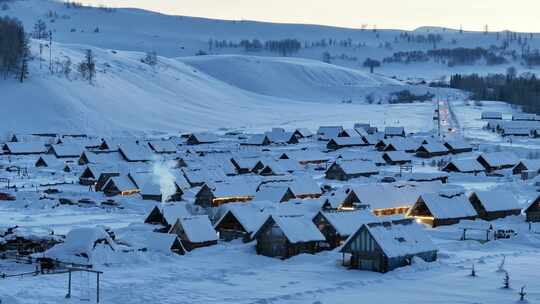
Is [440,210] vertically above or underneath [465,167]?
above

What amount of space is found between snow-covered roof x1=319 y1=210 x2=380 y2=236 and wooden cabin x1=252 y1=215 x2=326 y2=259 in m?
1.00

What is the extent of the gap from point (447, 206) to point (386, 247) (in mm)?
11556

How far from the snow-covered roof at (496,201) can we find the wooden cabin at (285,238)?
38.9 feet

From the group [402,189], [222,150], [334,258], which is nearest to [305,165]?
[222,150]

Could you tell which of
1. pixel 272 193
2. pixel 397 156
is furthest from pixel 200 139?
pixel 272 193

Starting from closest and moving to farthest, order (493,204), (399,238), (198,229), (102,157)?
(399,238)
(198,229)
(493,204)
(102,157)

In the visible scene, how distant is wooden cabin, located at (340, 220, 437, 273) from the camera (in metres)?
27.4

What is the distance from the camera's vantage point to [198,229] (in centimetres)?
3231

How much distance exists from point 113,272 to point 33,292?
405 centimetres

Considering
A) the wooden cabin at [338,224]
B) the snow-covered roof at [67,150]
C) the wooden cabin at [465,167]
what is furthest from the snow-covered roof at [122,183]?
the snow-covered roof at [67,150]

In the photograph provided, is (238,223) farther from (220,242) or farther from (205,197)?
(205,197)

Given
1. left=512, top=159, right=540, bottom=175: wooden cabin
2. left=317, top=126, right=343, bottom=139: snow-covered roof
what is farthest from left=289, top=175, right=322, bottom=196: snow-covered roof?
left=317, top=126, right=343, bottom=139: snow-covered roof

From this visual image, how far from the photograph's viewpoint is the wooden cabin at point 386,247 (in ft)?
89.8

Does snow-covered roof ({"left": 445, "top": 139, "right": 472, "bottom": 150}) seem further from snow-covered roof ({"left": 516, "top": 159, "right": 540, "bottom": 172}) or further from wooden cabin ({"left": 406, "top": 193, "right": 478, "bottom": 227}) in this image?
wooden cabin ({"left": 406, "top": 193, "right": 478, "bottom": 227})
